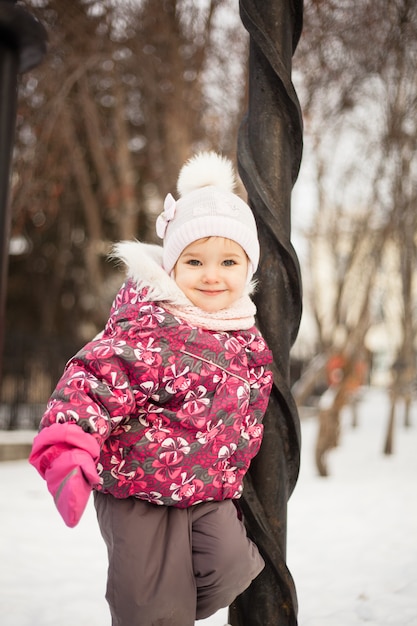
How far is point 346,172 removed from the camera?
8.97 m

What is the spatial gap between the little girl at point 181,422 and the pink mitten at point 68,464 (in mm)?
134

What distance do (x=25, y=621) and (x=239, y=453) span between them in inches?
58.6

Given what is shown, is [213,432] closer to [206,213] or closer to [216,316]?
[216,316]

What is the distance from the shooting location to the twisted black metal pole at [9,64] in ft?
7.39

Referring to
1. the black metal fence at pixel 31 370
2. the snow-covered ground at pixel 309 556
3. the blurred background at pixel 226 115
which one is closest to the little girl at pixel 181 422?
the snow-covered ground at pixel 309 556

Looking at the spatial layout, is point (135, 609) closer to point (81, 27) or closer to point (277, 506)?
point (277, 506)

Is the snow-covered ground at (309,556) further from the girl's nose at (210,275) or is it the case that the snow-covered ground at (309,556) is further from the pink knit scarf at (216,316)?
the girl's nose at (210,275)

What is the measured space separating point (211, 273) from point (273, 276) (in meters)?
0.18

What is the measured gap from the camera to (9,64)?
2.29 meters

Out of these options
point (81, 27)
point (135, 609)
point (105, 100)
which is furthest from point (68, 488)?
point (105, 100)

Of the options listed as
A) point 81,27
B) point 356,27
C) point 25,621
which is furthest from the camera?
point 81,27

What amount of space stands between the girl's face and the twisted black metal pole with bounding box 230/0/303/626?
0.27ft

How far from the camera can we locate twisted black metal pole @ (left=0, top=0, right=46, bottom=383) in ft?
7.39

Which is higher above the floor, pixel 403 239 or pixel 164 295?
pixel 403 239
